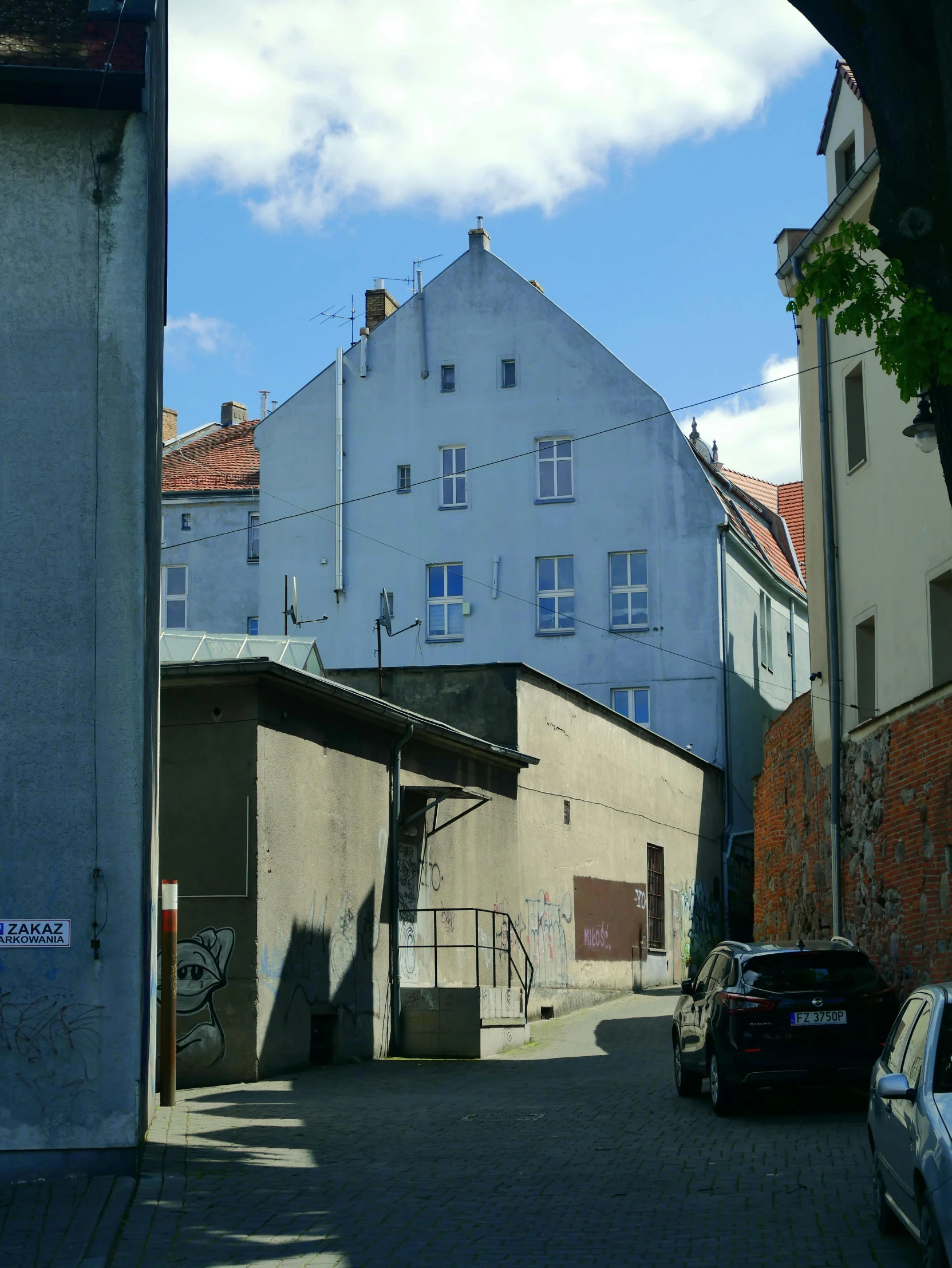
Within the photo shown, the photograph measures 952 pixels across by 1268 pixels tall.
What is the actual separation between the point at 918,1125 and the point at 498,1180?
4.08 metres

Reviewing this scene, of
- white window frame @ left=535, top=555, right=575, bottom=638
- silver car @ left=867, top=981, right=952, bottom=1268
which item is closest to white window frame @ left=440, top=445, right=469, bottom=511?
white window frame @ left=535, top=555, right=575, bottom=638

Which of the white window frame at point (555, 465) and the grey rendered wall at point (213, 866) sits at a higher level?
the white window frame at point (555, 465)

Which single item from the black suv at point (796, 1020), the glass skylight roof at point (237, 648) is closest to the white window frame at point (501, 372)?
the glass skylight roof at point (237, 648)

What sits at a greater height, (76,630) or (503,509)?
(503,509)

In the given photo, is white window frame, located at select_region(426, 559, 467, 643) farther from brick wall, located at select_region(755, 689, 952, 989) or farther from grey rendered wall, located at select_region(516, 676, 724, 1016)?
brick wall, located at select_region(755, 689, 952, 989)

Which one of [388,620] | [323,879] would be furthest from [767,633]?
[323,879]

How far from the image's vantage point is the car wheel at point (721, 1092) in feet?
42.7

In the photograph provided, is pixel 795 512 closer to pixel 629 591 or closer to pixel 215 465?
pixel 629 591

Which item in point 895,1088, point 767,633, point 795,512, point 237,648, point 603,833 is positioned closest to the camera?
A: point 895,1088

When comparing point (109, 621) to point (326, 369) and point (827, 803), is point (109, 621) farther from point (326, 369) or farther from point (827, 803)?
point (326, 369)

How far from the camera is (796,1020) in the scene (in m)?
12.8

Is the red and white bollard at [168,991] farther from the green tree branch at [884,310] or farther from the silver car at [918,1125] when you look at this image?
the green tree branch at [884,310]

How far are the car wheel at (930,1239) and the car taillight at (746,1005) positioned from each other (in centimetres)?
591

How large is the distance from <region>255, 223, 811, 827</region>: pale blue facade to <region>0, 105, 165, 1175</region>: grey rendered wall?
26.2 meters
